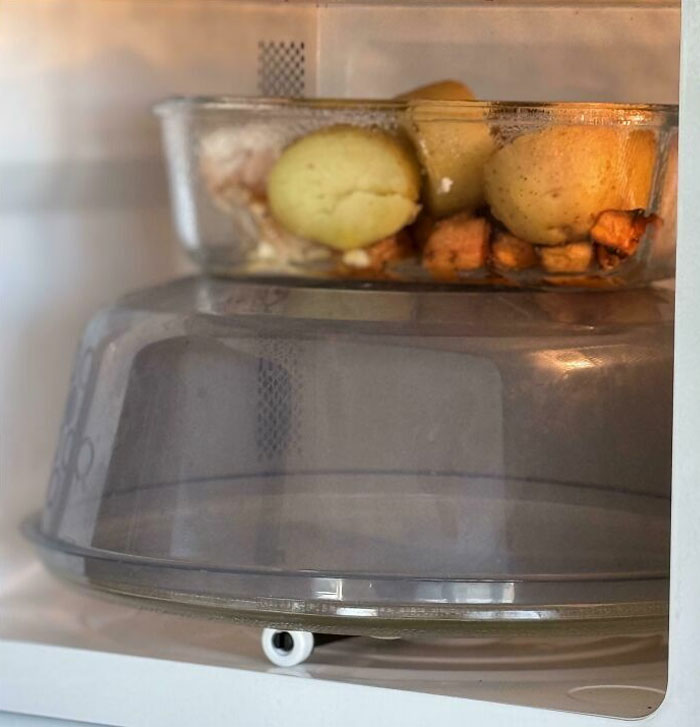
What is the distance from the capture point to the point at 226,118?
2.22 feet

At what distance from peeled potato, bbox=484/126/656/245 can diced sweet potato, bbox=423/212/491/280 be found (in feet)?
0.06

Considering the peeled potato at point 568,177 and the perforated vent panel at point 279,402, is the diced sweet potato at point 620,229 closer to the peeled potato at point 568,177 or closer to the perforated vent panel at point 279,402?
the peeled potato at point 568,177

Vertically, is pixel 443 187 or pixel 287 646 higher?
pixel 443 187

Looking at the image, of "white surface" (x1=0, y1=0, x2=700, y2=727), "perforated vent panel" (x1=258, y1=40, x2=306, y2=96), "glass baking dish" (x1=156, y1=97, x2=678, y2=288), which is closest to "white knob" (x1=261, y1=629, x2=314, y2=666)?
"white surface" (x1=0, y1=0, x2=700, y2=727)

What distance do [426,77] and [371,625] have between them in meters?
0.25

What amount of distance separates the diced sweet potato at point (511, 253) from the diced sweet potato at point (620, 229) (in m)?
0.03

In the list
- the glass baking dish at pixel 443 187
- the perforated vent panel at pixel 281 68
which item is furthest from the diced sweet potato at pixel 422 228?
the perforated vent panel at pixel 281 68

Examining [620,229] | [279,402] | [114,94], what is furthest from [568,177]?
[114,94]

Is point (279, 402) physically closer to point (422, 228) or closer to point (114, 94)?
point (422, 228)

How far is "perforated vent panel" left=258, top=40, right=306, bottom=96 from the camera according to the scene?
0.74 meters

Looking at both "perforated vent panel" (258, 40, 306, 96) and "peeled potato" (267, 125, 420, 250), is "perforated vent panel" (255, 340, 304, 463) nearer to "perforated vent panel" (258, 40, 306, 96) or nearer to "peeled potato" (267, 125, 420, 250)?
"peeled potato" (267, 125, 420, 250)

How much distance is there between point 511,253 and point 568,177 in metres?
0.05

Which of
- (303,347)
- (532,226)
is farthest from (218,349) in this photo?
(532,226)

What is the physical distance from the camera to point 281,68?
0.77 metres
